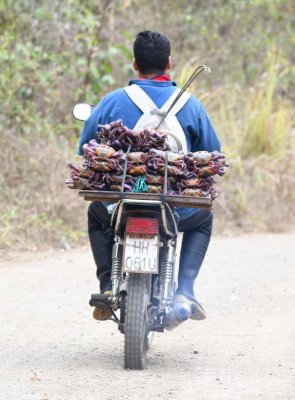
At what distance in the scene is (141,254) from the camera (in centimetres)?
598

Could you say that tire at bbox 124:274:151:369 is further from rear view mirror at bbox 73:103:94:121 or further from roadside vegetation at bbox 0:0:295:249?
roadside vegetation at bbox 0:0:295:249

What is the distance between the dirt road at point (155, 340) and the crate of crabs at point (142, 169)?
962mm

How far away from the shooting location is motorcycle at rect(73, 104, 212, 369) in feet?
19.4

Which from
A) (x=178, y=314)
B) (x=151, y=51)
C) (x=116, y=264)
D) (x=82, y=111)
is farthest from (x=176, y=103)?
(x=178, y=314)

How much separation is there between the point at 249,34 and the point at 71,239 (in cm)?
811

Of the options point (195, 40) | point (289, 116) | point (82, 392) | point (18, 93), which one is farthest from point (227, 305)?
point (195, 40)

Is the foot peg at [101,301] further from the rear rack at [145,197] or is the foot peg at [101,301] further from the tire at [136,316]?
the rear rack at [145,197]

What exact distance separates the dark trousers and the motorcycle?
0.69ft

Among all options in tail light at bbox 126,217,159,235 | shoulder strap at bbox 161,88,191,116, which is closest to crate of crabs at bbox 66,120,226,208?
tail light at bbox 126,217,159,235

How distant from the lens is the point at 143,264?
5961 mm

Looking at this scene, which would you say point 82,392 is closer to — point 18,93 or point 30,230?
point 30,230

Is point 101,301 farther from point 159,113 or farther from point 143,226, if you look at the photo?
point 159,113

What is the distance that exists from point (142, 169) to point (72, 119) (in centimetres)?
755

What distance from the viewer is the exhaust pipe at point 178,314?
620 centimetres
